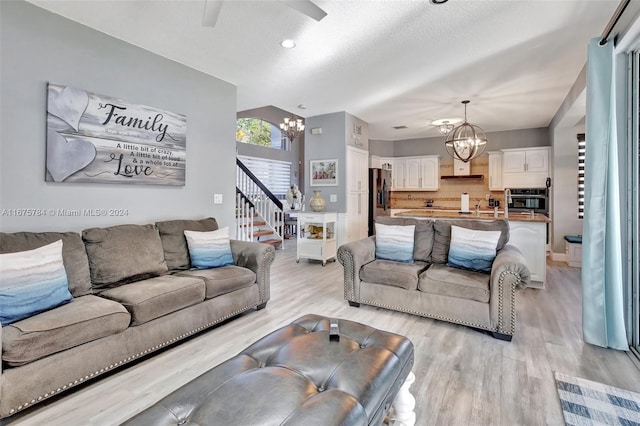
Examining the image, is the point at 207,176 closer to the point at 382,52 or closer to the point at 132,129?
the point at 132,129

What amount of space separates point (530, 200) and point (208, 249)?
6.81 meters

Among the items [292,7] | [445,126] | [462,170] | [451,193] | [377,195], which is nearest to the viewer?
[292,7]

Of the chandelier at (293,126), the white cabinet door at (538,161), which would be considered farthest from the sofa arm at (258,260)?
the white cabinet door at (538,161)

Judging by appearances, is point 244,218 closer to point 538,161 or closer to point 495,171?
point 495,171

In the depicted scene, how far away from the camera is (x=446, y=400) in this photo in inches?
73.0

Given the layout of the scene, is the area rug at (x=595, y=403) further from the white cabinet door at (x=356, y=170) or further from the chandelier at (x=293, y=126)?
the chandelier at (x=293, y=126)

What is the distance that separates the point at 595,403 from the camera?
1820 mm

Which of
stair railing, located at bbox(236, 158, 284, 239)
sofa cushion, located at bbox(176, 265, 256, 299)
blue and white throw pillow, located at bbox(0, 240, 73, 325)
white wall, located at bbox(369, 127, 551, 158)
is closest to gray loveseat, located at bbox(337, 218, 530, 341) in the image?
sofa cushion, located at bbox(176, 265, 256, 299)

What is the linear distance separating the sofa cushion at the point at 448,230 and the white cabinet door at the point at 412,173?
4876mm

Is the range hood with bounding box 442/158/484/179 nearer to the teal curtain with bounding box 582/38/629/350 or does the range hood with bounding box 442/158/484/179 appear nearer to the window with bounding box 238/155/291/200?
the teal curtain with bounding box 582/38/629/350

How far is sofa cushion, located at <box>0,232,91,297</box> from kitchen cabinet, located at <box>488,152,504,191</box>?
7.70 meters

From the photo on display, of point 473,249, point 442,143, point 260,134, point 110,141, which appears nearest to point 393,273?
point 473,249

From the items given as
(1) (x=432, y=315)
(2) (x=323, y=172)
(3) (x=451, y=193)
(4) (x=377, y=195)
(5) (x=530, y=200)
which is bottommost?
(1) (x=432, y=315)

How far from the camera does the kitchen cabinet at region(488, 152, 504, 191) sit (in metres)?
7.26
